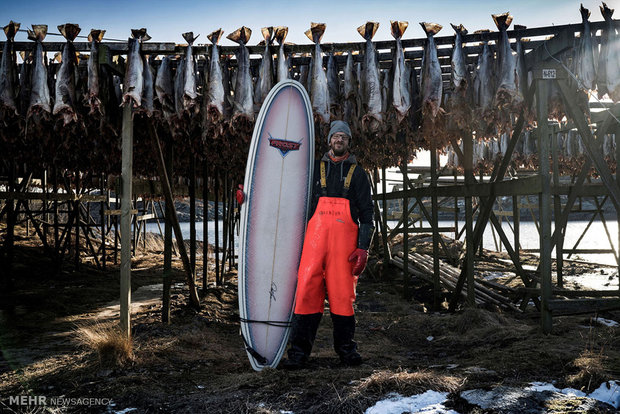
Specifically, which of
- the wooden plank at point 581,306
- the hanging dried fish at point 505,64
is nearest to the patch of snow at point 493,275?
the wooden plank at point 581,306

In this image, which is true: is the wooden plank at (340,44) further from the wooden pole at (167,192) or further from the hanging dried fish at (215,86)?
the wooden pole at (167,192)

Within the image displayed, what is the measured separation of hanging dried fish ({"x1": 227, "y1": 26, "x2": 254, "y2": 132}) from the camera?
4676 millimetres

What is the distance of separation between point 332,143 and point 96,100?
8.76ft

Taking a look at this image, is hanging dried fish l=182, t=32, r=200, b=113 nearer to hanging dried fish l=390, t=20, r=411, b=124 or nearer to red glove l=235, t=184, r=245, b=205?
red glove l=235, t=184, r=245, b=205

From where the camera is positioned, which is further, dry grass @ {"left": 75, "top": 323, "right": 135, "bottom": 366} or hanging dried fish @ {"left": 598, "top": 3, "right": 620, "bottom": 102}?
hanging dried fish @ {"left": 598, "top": 3, "right": 620, "bottom": 102}

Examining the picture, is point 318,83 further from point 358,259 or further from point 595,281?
point 595,281

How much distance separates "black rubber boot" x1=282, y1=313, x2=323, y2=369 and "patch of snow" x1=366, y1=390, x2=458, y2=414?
109cm

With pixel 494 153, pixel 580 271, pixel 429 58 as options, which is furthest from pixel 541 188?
pixel 580 271

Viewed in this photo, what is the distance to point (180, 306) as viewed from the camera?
22.5ft

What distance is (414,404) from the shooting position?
105 inches

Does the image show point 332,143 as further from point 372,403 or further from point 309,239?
point 372,403

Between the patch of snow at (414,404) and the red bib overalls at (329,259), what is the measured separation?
3.49 feet

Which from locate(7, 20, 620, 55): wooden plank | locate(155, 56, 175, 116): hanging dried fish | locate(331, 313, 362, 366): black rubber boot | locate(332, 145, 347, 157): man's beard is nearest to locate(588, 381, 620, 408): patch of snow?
locate(331, 313, 362, 366): black rubber boot

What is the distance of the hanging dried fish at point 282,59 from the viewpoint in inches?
185
